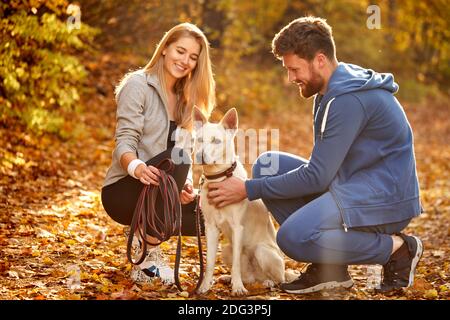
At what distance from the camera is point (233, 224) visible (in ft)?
13.8

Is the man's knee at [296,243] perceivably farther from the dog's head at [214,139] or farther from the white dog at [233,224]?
the dog's head at [214,139]

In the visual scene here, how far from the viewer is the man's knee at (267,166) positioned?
14.9 ft

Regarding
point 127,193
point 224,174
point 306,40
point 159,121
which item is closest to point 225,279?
point 224,174

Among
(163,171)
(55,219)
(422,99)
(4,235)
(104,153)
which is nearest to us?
(163,171)

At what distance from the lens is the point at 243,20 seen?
650 inches

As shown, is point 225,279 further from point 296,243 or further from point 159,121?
point 159,121

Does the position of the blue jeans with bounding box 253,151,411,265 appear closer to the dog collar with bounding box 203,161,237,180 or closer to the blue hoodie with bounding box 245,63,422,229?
the blue hoodie with bounding box 245,63,422,229

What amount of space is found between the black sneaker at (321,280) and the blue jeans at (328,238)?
108mm

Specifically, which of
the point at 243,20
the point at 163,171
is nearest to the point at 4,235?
the point at 163,171

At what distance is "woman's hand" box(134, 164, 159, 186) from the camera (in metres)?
4.10

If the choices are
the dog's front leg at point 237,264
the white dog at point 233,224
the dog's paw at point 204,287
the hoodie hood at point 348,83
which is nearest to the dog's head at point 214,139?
A: the white dog at point 233,224

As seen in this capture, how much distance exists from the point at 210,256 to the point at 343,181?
3.48 ft
